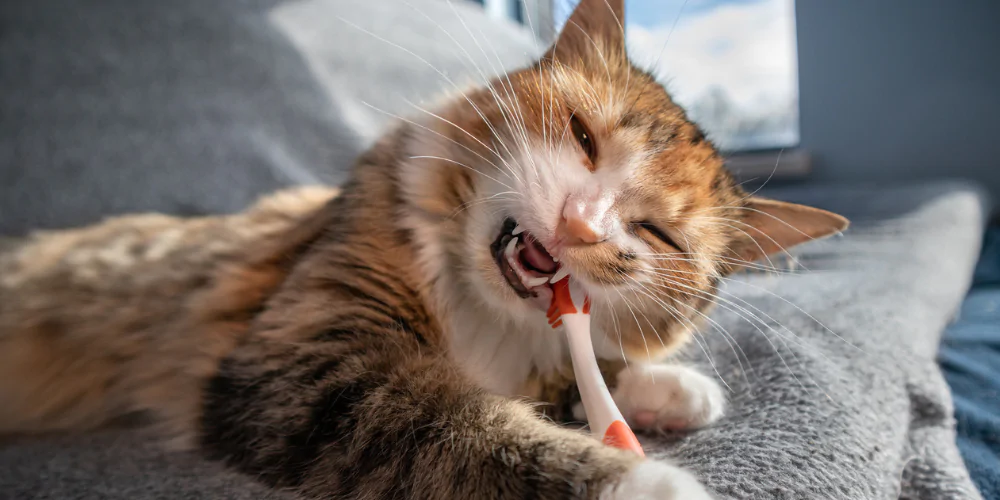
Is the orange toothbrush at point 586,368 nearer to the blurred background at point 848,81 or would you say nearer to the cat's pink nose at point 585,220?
the cat's pink nose at point 585,220

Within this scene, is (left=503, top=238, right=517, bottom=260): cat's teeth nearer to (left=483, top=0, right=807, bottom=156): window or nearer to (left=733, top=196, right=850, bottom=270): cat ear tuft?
(left=733, top=196, right=850, bottom=270): cat ear tuft

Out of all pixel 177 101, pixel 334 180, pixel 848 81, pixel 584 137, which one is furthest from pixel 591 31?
pixel 848 81

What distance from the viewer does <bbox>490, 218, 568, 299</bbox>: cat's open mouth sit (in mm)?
811

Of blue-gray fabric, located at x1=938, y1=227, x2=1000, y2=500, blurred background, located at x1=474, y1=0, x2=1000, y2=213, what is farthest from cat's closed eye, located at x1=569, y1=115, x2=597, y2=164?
blurred background, located at x1=474, y1=0, x2=1000, y2=213

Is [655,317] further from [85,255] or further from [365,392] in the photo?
[85,255]

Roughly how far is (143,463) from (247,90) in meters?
1.53

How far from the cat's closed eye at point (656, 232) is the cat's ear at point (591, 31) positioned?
387 millimetres

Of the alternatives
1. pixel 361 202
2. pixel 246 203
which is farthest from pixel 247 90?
pixel 361 202

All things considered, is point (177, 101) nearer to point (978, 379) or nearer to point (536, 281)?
point (536, 281)

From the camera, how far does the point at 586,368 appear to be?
0.75m

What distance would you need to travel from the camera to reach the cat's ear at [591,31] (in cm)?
106

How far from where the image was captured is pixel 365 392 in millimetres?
708

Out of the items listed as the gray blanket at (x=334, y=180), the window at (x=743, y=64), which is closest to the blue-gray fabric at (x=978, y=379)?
the gray blanket at (x=334, y=180)

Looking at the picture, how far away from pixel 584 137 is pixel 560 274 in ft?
0.85
